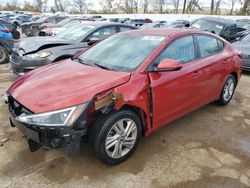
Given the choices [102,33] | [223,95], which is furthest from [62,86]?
[102,33]

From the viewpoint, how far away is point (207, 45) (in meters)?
4.50

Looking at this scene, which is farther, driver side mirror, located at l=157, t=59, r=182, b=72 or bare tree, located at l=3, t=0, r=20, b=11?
bare tree, located at l=3, t=0, r=20, b=11

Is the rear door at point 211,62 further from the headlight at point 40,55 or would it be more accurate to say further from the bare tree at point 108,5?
the bare tree at point 108,5

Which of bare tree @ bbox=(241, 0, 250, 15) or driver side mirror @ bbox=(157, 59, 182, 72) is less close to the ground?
bare tree @ bbox=(241, 0, 250, 15)

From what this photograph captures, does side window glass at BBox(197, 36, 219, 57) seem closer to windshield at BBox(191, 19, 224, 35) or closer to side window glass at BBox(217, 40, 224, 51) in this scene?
side window glass at BBox(217, 40, 224, 51)

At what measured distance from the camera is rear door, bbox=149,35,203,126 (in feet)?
11.3

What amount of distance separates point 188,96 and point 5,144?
8.79ft

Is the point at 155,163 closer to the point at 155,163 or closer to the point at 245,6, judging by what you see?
the point at 155,163

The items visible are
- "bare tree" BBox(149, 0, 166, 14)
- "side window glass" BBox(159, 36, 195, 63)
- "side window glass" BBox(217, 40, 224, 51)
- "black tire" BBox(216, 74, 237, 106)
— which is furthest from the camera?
"bare tree" BBox(149, 0, 166, 14)

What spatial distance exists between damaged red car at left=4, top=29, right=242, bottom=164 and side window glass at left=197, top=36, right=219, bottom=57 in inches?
0.8

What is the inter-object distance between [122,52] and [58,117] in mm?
1501

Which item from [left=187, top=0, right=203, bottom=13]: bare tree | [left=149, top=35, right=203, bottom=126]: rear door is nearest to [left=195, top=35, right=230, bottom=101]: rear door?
[left=149, top=35, right=203, bottom=126]: rear door

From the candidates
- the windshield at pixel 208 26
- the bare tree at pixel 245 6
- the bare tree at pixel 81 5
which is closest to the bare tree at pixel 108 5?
the bare tree at pixel 81 5

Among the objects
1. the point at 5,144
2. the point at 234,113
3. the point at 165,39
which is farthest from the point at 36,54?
the point at 234,113
